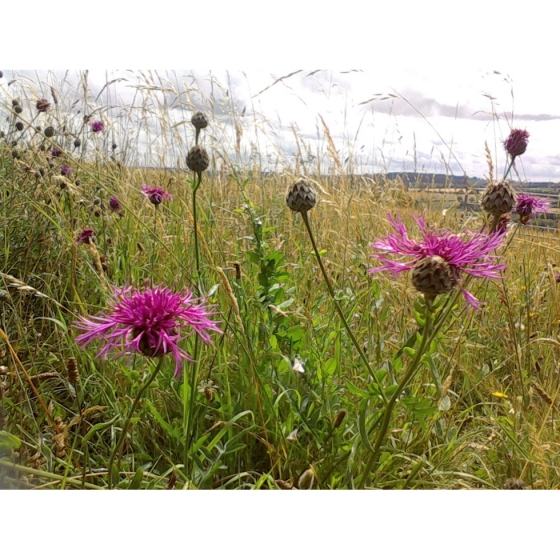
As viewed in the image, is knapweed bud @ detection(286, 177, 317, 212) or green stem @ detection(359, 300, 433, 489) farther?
knapweed bud @ detection(286, 177, 317, 212)

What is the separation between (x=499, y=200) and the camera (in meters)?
0.89

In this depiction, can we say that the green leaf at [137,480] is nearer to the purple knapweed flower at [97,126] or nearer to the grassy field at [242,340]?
the grassy field at [242,340]

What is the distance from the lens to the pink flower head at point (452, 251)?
772 mm

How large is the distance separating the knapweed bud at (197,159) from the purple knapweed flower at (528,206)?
68 cm

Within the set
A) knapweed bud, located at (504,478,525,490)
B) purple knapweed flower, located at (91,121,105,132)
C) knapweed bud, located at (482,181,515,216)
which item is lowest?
knapweed bud, located at (504,478,525,490)

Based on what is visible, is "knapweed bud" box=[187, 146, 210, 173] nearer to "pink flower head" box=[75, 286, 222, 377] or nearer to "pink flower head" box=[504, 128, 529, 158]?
"pink flower head" box=[75, 286, 222, 377]

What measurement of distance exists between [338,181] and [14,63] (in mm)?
793

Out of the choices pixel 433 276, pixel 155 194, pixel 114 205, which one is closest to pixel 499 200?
pixel 433 276

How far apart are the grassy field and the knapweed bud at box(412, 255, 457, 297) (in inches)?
8.8

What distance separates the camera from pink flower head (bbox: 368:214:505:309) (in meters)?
0.77

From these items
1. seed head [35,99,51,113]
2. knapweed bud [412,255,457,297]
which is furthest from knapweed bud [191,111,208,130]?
knapweed bud [412,255,457,297]

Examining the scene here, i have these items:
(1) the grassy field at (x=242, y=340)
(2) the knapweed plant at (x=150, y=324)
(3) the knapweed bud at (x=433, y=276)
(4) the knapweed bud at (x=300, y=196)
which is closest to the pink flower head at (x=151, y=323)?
(2) the knapweed plant at (x=150, y=324)

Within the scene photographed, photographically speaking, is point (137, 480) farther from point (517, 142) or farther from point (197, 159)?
point (517, 142)
